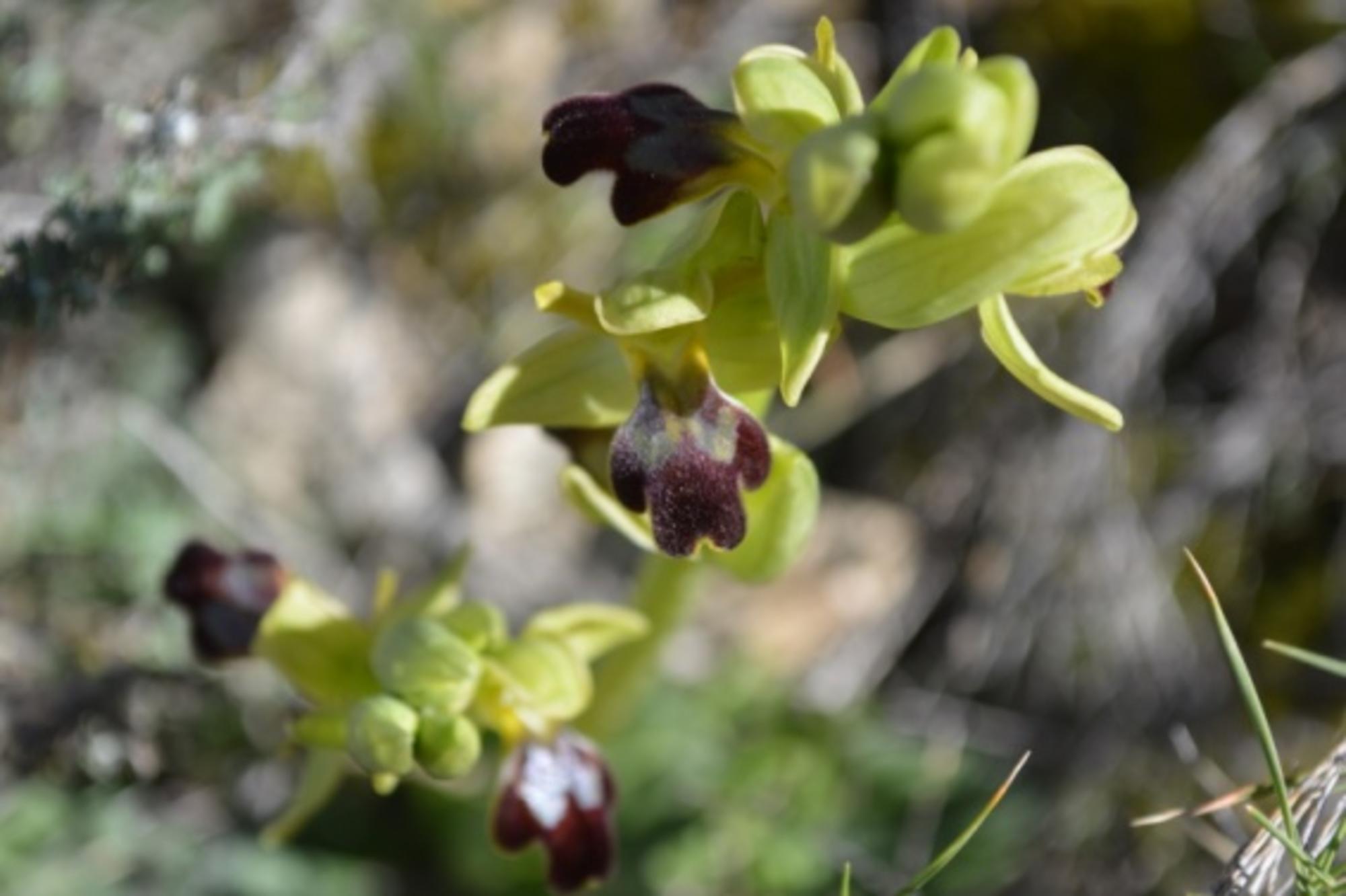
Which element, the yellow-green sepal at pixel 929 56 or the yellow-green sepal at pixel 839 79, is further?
the yellow-green sepal at pixel 839 79

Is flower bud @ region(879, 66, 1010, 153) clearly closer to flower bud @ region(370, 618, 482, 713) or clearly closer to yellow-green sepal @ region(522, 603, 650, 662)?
flower bud @ region(370, 618, 482, 713)

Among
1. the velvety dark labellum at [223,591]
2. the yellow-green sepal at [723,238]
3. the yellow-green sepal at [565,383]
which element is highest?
the yellow-green sepal at [723,238]

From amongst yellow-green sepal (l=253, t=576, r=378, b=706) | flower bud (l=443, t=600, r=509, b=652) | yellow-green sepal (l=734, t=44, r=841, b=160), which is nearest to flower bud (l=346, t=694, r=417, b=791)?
flower bud (l=443, t=600, r=509, b=652)

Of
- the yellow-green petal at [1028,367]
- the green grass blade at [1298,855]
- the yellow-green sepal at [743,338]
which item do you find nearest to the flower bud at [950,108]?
the yellow-green petal at [1028,367]

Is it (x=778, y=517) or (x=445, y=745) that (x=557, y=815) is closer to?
(x=445, y=745)

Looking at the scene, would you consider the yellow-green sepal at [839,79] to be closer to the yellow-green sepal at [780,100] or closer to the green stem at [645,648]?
the yellow-green sepal at [780,100]

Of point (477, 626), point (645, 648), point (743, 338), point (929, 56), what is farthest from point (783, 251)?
point (645, 648)

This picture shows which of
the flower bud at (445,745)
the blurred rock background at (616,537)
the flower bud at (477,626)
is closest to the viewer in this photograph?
the flower bud at (445,745)
